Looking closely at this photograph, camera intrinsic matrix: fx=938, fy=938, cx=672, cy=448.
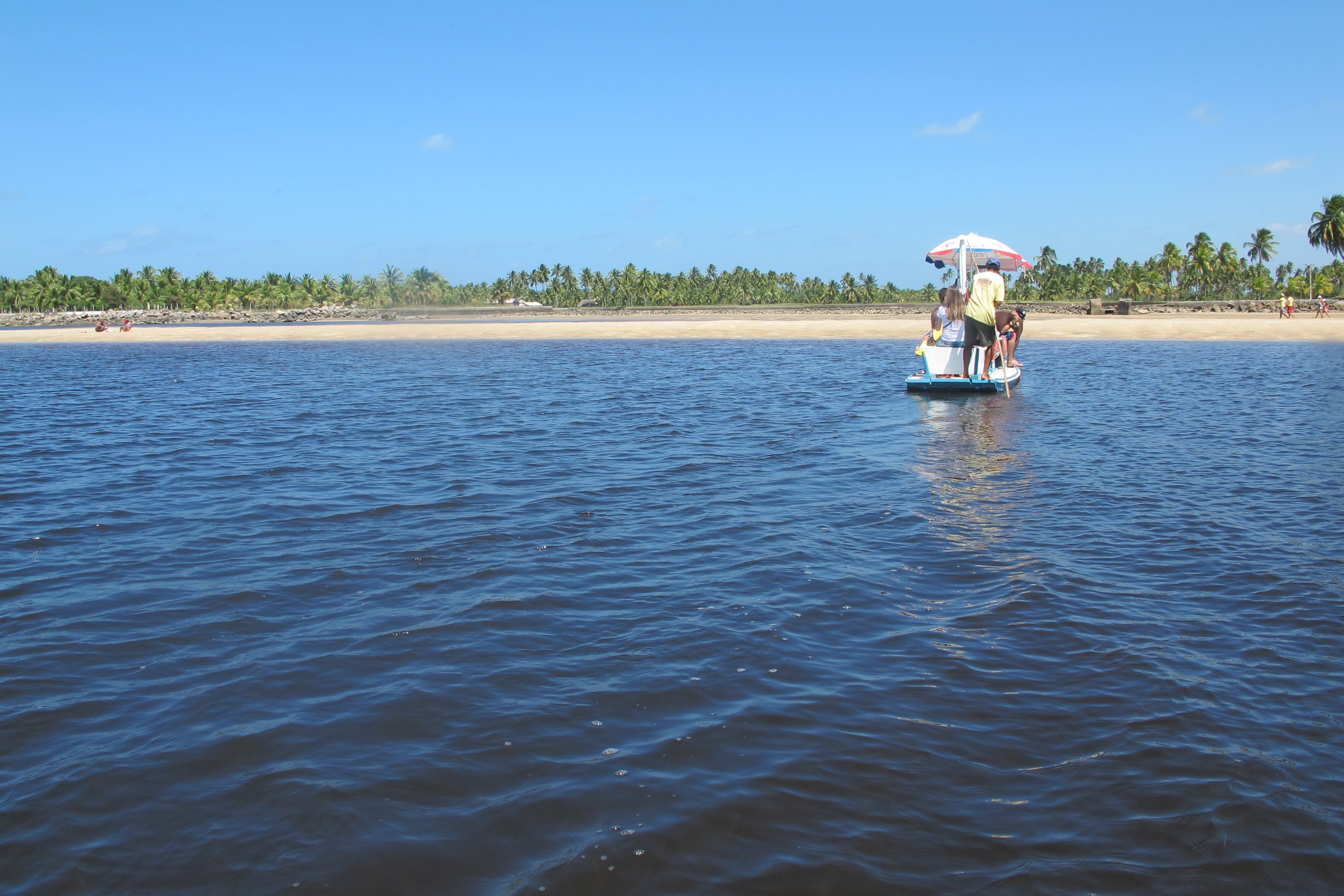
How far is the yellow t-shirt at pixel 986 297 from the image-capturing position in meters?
19.2

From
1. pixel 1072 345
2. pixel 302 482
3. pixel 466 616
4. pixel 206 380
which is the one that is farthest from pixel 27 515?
pixel 1072 345

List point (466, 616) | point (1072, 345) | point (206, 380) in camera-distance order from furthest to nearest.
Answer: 1. point (1072, 345)
2. point (206, 380)
3. point (466, 616)

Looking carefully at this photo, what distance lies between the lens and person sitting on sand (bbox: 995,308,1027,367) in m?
21.3

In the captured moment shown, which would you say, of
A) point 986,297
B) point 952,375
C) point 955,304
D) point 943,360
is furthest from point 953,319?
point 986,297

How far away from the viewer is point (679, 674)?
579 cm

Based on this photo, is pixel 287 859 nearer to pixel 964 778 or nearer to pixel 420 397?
pixel 964 778

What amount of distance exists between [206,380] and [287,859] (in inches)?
1163

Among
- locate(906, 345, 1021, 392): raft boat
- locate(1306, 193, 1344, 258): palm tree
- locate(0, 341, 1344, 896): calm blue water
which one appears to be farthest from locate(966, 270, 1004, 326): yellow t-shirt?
locate(1306, 193, 1344, 258): palm tree

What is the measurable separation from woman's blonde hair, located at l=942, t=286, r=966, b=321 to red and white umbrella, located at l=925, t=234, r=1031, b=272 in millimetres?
1480

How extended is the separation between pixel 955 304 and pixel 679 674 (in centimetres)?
1736

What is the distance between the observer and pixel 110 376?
32656 mm

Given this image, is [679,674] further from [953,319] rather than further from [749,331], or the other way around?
[749,331]

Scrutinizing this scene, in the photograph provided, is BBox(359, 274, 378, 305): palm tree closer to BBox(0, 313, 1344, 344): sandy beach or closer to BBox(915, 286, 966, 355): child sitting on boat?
BBox(0, 313, 1344, 344): sandy beach

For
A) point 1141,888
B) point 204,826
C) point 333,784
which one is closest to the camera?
point 1141,888
